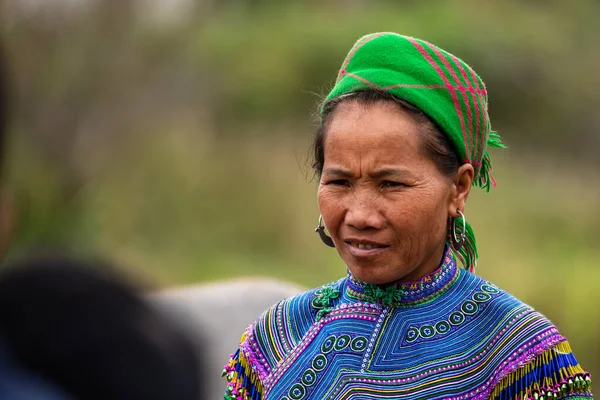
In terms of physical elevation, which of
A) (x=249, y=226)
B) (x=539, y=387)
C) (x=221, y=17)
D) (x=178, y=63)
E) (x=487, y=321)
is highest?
(x=221, y=17)

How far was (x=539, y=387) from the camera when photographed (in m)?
2.35

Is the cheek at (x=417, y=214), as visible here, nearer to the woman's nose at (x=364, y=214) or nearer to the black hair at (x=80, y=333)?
the woman's nose at (x=364, y=214)

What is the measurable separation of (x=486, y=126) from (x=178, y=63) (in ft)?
35.9

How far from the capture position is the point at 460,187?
2.59m

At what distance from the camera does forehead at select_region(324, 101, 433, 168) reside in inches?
96.9

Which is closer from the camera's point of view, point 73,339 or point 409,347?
point 73,339

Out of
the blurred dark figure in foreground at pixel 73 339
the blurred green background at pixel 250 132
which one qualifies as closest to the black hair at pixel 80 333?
the blurred dark figure in foreground at pixel 73 339

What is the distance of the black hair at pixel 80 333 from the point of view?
1.06 meters

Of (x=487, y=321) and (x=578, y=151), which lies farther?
(x=578, y=151)

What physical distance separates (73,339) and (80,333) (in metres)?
0.01

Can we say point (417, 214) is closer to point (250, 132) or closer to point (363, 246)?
point (363, 246)

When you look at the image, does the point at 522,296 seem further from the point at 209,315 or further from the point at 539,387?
the point at 539,387

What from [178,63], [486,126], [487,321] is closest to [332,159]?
[486,126]

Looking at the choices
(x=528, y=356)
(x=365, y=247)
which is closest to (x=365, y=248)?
(x=365, y=247)
